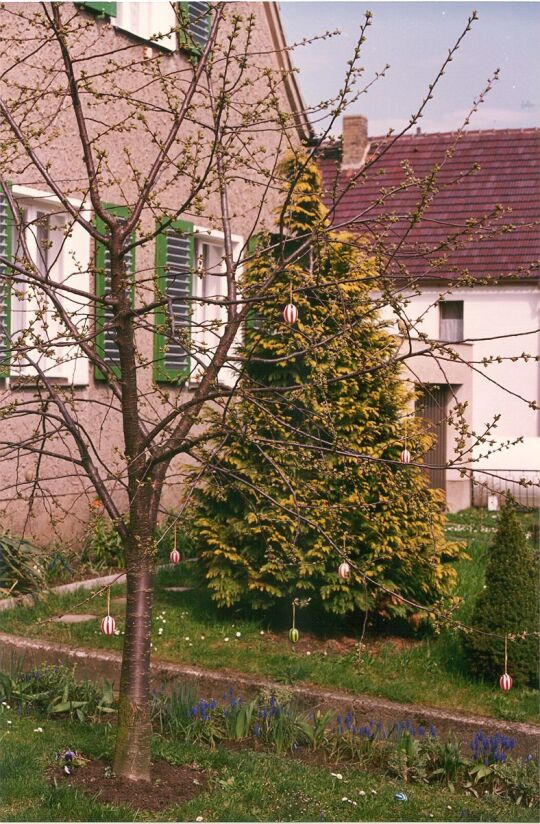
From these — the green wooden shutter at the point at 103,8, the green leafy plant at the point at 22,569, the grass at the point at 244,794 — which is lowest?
the grass at the point at 244,794

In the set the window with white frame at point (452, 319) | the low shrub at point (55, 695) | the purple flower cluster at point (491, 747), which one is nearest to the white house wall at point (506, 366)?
the window with white frame at point (452, 319)

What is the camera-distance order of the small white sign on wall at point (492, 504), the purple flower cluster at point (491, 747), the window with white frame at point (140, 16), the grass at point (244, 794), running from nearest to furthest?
the grass at point (244, 794)
the purple flower cluster at point (491, 747)
the window with white frame at point (140, 16)
the small white sign on wall at point (492, 504)

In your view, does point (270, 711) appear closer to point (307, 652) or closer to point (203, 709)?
point (203, 709)

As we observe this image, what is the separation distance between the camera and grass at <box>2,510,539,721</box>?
20.1 feet

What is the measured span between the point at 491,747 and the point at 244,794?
1477 mm

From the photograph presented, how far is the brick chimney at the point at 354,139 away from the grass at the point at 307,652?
634 inches

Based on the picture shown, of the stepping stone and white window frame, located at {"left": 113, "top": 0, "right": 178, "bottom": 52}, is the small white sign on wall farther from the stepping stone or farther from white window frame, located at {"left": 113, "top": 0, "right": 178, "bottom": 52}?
white window frame, located at {"left": 113, "top": 0, "right": 178, "bottom": 52}

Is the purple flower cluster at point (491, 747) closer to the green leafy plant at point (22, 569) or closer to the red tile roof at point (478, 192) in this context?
the green leafy plant at point (22, 569)

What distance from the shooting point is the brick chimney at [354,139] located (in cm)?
2270

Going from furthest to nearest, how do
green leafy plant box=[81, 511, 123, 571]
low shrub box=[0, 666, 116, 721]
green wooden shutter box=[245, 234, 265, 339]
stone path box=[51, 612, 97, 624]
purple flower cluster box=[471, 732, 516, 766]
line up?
green leafy plant box=[81, 511, 123, 571] < stone path box=[51, 612, 97, 624] < low shrub box=[0, 666, 116, 721] < purple flower cluster box=[471, 732, 516, 766] < green wooden shutter box=[245, 234, 265, 339]

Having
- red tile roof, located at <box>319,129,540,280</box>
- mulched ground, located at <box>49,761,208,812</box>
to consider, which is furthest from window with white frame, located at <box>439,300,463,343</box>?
mulched ground, located at <box>49,761,208,812</box>

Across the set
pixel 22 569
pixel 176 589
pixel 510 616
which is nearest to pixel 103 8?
pixel 22 569

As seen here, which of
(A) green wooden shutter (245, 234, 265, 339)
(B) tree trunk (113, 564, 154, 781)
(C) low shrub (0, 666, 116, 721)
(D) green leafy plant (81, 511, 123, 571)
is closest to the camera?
(B) tree trunk (113, 564, 154, 781)

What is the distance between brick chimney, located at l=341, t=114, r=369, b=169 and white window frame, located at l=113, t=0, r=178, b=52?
12278 mm
